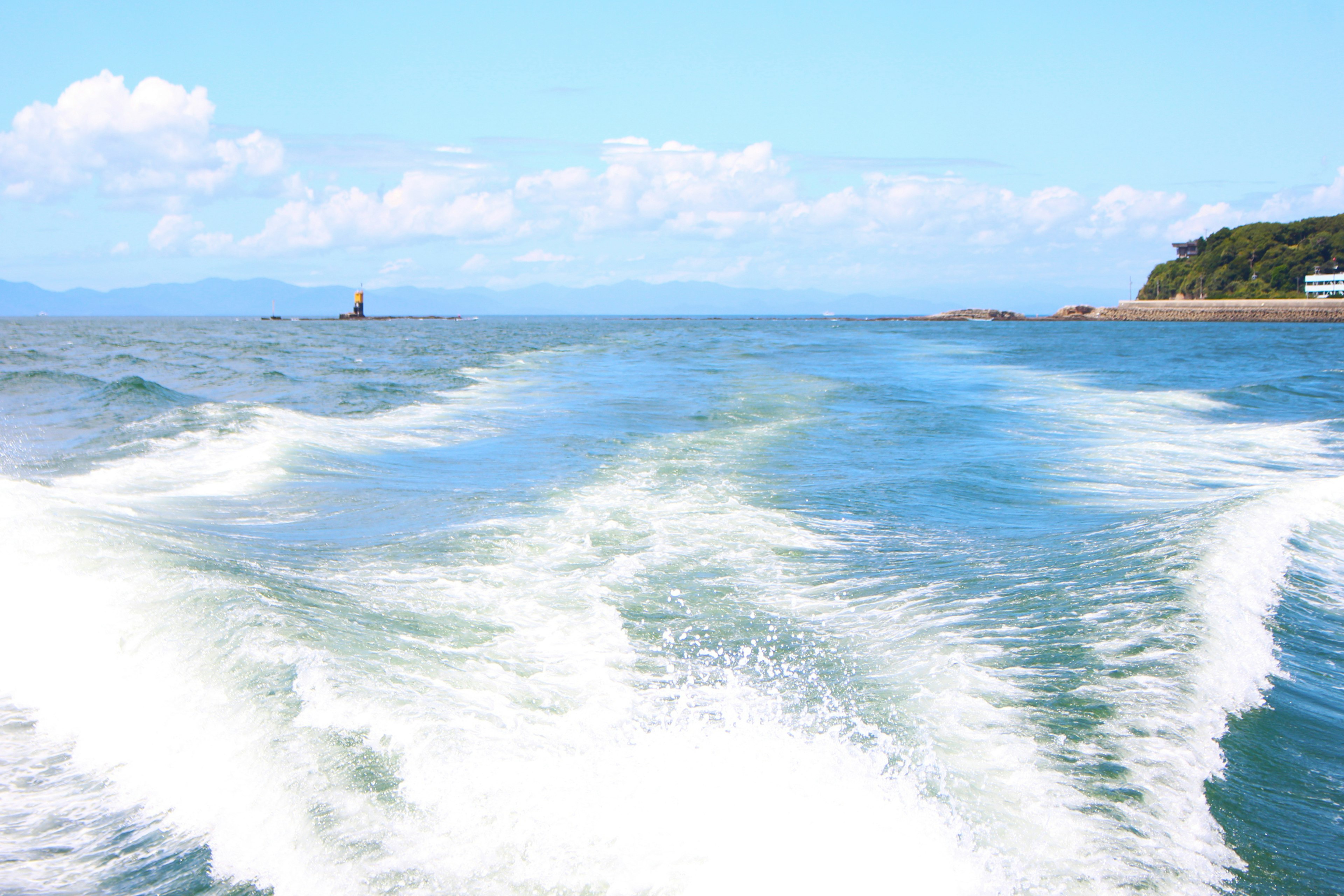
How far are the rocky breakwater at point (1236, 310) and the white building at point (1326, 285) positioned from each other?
60.5 inches

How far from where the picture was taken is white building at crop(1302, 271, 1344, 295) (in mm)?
87125

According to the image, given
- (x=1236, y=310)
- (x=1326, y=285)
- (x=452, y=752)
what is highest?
(x=1326, y=285)

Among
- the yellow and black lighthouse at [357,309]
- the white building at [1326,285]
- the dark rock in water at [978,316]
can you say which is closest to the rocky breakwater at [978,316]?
the dark rock in water at [978,316]

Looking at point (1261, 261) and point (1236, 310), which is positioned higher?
point (1261, 261)

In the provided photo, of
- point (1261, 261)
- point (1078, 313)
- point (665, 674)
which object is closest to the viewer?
point (665, 674)

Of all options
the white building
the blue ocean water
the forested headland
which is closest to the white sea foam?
the blue ocean water

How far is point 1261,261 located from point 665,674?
121050 mm

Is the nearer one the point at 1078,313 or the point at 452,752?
the point at 452,752

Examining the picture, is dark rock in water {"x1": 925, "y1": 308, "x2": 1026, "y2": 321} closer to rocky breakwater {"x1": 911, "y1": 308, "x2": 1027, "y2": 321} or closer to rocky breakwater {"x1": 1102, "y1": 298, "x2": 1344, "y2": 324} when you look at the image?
rocky breakwater {"x1": 911, "y1": 308, "x2": 1027, "y2": 321}

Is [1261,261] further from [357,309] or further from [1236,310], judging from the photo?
[357,309]

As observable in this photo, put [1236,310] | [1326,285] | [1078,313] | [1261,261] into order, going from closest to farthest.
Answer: [1236,310] → [1326,285] → [1261,261] → [1078,313]

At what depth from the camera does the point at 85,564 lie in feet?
20.4

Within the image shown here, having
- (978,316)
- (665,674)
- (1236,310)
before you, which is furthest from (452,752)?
(978,316)

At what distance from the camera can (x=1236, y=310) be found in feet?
289
